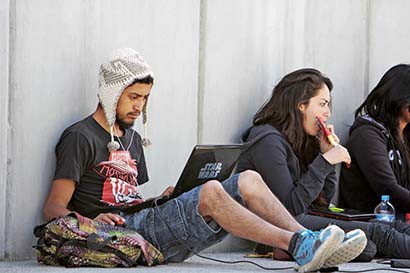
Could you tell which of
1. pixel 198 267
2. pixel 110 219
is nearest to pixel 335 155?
pixel 198 267

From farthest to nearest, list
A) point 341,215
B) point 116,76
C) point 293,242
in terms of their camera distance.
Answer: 1. point 341,215
2. point 116,76
3. point 293,242

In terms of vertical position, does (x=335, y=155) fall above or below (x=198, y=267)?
above

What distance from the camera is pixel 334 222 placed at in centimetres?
734

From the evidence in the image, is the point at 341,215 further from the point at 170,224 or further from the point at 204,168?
the point at 170,224

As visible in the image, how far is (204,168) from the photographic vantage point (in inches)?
245

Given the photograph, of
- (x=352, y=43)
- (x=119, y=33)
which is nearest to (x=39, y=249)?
(x=119, y=33)

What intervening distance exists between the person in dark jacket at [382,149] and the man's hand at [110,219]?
2.66m

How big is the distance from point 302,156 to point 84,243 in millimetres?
2286

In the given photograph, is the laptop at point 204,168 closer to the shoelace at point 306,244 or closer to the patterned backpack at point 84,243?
the patterned backpack at point 84,243

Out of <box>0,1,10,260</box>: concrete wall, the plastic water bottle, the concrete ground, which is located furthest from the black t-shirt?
the plastic water bottle

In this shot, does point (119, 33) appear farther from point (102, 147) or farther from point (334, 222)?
point (334, 222)

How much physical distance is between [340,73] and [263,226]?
3.28 metres

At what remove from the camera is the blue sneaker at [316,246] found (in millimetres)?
5738

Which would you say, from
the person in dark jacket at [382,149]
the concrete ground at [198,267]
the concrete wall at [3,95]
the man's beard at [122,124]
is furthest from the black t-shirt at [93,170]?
the person in dark jacket at [382,149]
